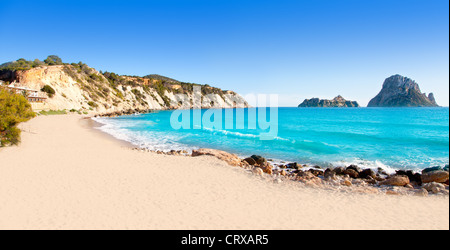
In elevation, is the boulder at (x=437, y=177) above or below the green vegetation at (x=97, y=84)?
below

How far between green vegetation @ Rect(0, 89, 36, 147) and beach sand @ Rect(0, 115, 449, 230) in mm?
3993

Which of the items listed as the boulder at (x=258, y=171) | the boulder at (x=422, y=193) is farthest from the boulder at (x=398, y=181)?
the boulder at (x=258, y=171)

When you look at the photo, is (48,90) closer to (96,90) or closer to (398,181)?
(96,90)

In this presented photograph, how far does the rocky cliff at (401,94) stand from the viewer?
473 ft

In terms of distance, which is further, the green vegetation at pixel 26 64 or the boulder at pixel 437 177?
the green vegetation at pixel 26 64

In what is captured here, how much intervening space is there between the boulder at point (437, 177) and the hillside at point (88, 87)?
197ft

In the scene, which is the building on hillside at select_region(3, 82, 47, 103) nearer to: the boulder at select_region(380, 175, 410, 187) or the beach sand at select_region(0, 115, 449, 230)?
the beach sand at select_region(0, 115, 449, 230)

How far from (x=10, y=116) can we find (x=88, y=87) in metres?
61.6

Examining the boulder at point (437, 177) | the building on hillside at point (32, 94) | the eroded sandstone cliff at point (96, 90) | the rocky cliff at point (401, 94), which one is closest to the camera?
the boulder at point (437, 177)

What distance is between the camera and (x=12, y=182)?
7992mm

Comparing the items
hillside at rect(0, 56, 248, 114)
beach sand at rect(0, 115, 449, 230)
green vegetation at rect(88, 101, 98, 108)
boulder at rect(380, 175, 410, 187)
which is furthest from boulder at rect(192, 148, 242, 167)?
green vegetation at rect(88, 101, 98, 108)

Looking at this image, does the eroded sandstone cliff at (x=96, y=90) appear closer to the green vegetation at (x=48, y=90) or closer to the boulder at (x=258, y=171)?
the green vegetation at (x=48, y=90)
